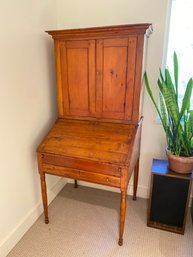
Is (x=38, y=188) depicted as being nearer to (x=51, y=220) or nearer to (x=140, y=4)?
(x=51, y=220)

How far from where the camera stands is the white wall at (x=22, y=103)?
1.40m

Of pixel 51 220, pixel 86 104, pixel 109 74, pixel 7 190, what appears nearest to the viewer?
pixel 7 190

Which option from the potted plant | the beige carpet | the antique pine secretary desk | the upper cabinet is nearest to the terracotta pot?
the potted plant

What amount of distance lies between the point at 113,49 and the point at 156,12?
1.81 feet

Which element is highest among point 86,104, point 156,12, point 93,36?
point 156,12

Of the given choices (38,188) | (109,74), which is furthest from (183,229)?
(109,74)

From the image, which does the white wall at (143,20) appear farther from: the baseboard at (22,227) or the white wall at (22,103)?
the baseboard at (22,227)

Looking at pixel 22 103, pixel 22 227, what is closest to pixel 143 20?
pixel 22 103

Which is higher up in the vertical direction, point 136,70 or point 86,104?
point 136,70

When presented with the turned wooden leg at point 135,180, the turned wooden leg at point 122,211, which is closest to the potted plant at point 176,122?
the turned wooden leg at point 135,180

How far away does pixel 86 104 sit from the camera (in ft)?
5.82

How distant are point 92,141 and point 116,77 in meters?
0.58

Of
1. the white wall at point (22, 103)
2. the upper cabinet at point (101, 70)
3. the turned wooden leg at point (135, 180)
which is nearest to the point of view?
the white wall at point (22, 103)

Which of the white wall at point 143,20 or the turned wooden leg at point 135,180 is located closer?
the white wall at point 143,20
